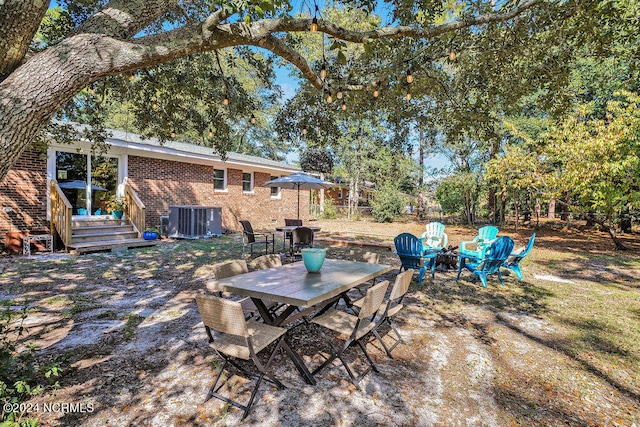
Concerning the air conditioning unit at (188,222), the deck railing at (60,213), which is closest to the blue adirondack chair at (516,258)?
the air conditioning unit at (188,222)

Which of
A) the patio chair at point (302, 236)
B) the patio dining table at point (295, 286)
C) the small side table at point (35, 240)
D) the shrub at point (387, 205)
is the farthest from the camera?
the shrub at point (387, 205)

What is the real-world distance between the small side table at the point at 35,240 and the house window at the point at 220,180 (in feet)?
22.1

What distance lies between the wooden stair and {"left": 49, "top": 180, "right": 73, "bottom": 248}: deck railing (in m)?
0.26

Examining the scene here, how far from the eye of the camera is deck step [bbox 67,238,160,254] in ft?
28.3

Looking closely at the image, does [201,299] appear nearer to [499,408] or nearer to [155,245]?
[499,408]

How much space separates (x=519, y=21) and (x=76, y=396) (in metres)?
7.81

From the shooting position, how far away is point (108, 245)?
30.2 ft

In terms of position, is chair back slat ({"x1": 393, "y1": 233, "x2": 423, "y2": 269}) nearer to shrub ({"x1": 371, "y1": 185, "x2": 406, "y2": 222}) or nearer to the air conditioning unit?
the air conditioning unit

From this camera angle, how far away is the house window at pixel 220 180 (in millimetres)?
14891

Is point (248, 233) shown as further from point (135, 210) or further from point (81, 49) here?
point (81, 49)

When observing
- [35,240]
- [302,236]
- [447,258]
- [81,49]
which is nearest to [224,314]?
[81,49]

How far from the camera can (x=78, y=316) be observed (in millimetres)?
4355

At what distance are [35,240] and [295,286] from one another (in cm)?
943

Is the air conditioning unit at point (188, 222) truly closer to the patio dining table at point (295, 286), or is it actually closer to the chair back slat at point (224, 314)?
the patio dining table at point (295, 286)
